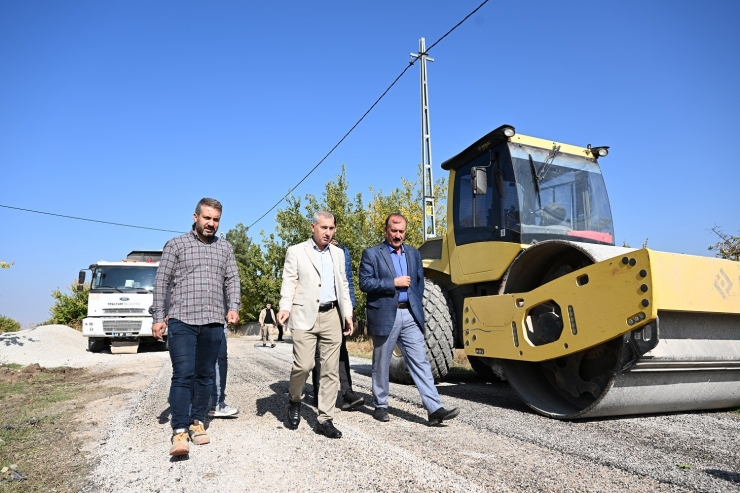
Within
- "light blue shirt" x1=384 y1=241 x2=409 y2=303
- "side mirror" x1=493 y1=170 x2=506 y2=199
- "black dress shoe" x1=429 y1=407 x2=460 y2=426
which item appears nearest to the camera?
"black dress shoe" x1=429 y1=407 x2=460 y2=426

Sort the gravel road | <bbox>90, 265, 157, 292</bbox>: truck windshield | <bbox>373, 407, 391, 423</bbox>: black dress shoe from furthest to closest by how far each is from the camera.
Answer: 1. <bbox>90, 265, 157, 292</bbox>: truck windshield
2. <bbox>373, 407, 391, 423</bbox>: black dress shoe
3. the gravel road

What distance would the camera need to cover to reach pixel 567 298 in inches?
182

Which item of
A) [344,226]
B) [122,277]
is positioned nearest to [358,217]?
[344,226]

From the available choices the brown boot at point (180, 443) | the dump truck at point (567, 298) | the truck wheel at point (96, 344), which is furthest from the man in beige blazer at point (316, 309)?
the truck wheel at point (96, 344)

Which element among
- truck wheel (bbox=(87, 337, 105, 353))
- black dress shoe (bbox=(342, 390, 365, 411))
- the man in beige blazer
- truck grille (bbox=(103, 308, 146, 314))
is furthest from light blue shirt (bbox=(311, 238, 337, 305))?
truck wheel (bbox=(87, 337, 105, 353))

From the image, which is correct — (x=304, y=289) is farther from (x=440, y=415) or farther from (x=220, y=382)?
(x=440, y=415)

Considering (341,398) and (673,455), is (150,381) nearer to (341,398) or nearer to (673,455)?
(341,398)

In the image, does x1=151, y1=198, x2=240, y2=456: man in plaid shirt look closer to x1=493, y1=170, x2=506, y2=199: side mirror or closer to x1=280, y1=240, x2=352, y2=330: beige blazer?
x1=280, y1=240, x2=352, y2=330: beige blazer

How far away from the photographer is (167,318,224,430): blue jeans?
3.96 meters

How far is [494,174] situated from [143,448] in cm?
426

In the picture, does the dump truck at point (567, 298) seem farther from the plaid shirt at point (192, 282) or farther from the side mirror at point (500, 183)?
the plaid shirt at point (192, 282)

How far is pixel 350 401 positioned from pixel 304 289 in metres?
1.51

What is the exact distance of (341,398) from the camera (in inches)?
225

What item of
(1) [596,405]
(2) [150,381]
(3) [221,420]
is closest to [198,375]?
(3) [221,420]
